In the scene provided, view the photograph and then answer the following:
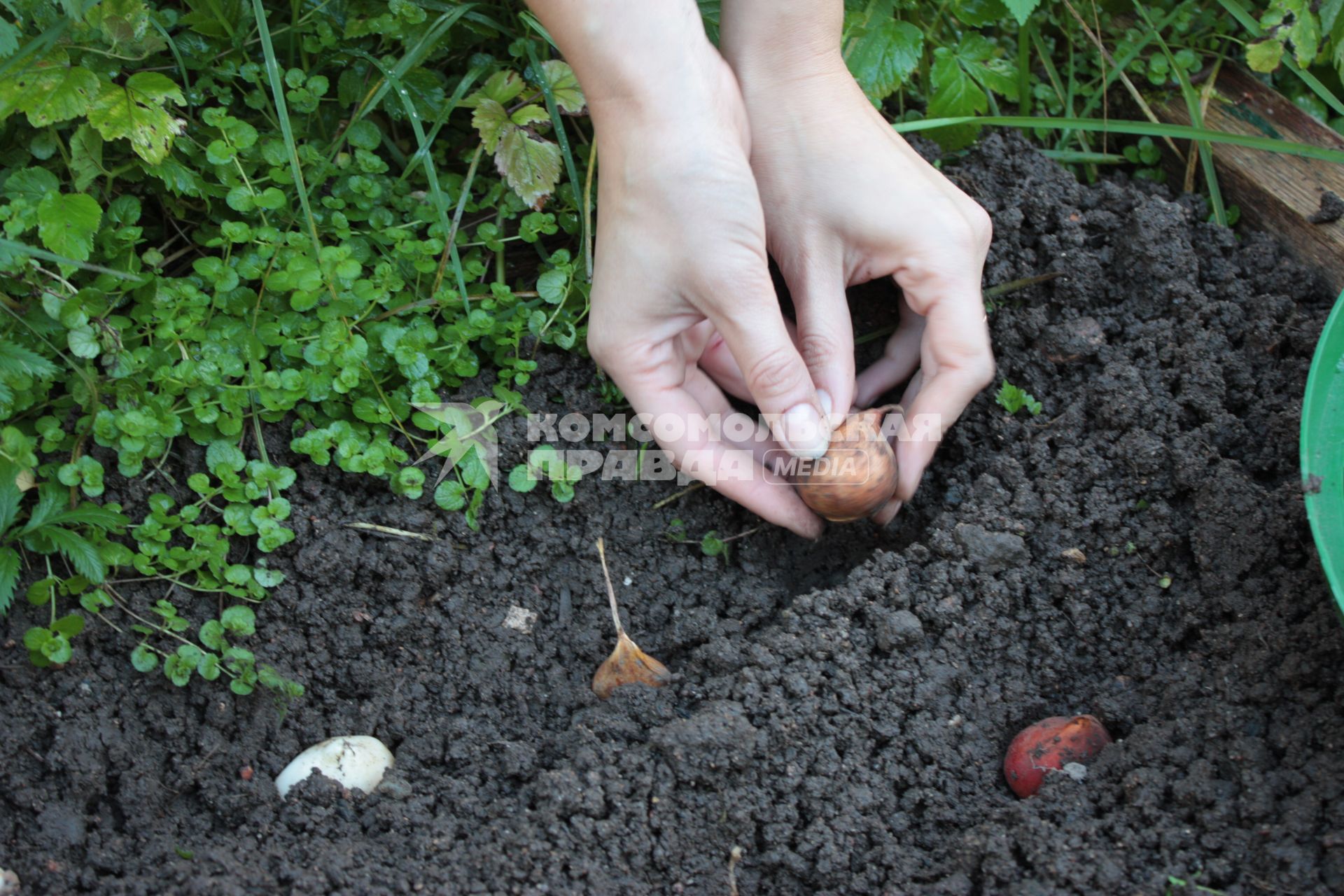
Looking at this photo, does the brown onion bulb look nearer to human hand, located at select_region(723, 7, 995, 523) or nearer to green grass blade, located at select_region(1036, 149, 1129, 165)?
human hand, located at select_region(723, 7, 995, 523)

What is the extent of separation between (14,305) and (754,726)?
1814 mm

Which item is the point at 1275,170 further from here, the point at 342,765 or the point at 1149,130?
the point at 342,765

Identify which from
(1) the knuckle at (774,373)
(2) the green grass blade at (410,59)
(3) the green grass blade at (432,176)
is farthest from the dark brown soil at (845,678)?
(2) the green grass blade at (410,59)

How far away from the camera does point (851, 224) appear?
7.61 ft

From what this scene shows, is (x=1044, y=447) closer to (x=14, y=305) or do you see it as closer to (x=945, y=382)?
(x=945, y=382)

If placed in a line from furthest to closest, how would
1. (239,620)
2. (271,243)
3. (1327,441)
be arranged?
(271,243)
(239,620)
(1327,441)

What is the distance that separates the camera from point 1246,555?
6.87ft

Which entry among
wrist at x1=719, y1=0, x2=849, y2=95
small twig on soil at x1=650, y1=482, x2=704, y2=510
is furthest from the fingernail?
wrist at x1=719, y1=0, x2=849, y2=95

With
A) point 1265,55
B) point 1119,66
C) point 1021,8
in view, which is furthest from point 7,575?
point 1265,55

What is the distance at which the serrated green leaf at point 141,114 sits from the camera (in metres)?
2.27

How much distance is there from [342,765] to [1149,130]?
244 centimetres

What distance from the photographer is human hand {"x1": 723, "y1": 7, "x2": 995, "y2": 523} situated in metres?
2.29

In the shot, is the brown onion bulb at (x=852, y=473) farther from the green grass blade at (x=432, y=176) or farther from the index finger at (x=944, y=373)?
the green grass blade at (x=432, y=176)

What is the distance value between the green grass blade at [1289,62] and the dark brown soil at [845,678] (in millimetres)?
539
